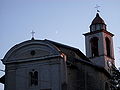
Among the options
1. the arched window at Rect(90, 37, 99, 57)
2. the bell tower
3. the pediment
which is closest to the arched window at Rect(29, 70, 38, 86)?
the pediment

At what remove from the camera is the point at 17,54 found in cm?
2884

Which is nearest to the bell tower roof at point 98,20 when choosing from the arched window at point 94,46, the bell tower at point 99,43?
the bell tower at point 99,43

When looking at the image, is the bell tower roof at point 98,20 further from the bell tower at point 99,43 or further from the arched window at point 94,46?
the arched window at point 94,46

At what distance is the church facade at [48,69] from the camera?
27.0m

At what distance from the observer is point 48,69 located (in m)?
27.3

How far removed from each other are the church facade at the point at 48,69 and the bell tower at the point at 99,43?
4919 mm

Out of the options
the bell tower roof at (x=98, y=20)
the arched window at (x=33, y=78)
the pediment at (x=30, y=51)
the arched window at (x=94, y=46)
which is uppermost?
the bell tower roof at (x=98, y=20)

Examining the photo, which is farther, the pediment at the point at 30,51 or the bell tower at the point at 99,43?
the bell tower at the point at 99,43

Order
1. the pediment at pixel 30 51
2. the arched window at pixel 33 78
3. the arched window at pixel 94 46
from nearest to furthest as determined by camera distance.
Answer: the pediment at pixel 30 51 < the arched window at pixel 33 78 < the arched window at pixel 94 46

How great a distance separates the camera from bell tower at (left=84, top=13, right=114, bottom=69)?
122 feet

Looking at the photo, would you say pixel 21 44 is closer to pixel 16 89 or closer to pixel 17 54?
pixel 17 54

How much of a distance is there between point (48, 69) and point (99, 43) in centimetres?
1205

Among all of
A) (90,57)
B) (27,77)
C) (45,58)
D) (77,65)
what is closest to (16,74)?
(27,77)

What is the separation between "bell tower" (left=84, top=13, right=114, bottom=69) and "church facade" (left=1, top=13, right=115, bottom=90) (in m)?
4.92
